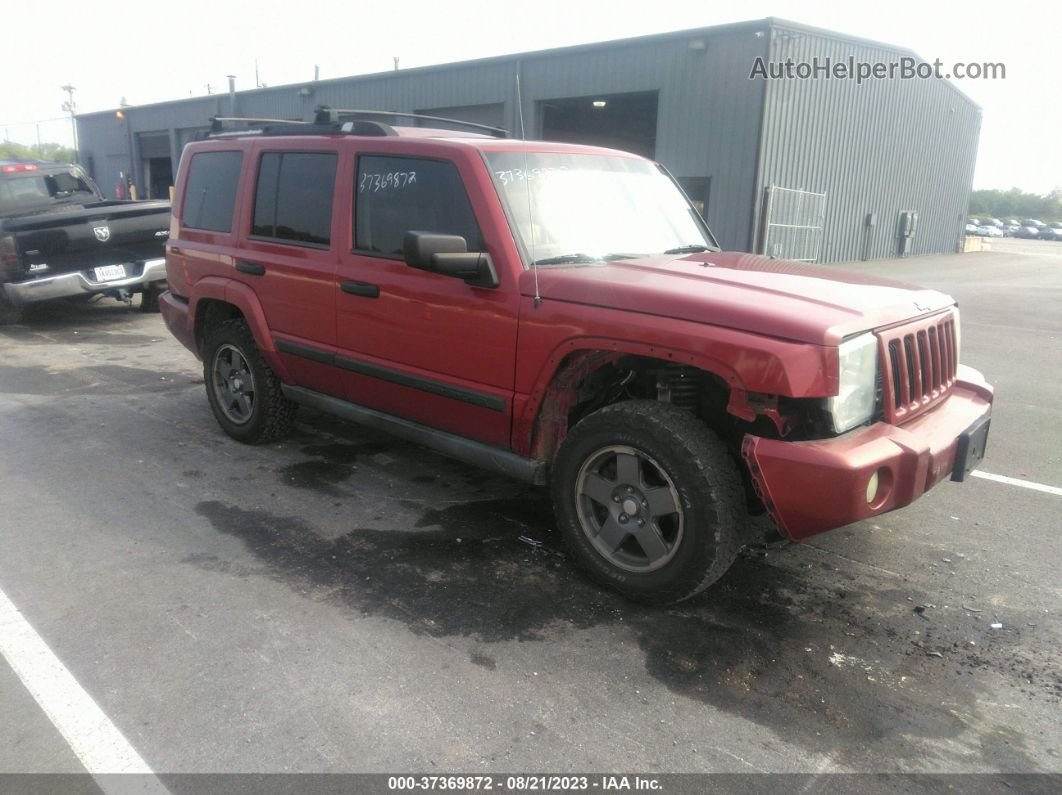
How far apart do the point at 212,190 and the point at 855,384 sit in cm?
432

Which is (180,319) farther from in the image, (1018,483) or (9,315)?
(9,315)

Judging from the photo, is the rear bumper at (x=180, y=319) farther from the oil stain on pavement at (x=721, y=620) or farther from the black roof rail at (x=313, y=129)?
the oil stain on pavement at (x=721, y=620)

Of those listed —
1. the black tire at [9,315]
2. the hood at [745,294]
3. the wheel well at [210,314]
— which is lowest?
the black tire at [9,315]

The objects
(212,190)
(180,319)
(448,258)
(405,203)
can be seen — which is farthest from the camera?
(180,319)

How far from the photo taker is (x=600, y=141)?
1022 inches

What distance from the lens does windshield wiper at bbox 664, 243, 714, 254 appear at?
4.20 m

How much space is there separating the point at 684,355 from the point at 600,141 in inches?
957

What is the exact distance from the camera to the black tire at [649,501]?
3115 millimetres

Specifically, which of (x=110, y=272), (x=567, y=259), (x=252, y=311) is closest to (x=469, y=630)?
(x=567, y=259)

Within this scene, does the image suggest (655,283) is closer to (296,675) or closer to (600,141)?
(296,675)

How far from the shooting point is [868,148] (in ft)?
73.4

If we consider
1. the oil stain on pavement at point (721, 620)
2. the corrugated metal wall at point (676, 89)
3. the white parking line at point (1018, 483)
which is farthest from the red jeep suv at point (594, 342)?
the corrugated metal wall at point (676, 89)

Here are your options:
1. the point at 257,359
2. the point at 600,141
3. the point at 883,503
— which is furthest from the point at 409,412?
the point at 600,141

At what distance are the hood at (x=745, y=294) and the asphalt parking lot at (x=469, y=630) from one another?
4.03 ft
